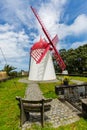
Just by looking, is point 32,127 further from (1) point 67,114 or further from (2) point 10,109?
(2) point 10,109

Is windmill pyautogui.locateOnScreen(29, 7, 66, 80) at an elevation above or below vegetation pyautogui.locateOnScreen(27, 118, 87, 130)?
above

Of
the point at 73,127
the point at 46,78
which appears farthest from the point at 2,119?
the point at 46,78

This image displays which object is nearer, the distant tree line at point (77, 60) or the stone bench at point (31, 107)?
the stone bench at point (31, 107)

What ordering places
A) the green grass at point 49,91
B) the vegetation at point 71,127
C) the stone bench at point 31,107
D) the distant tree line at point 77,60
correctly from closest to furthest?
the vegetation at point 71,127 → the stone bench at point 31,107 → the green grass at point 49,91 → the distant tree line at point 77,60

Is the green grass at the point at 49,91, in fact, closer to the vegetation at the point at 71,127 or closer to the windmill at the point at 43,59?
the vegetation at the point at 71,127

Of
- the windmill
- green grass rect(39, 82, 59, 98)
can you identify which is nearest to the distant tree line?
the windmill

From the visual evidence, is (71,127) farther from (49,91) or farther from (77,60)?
(77,60)

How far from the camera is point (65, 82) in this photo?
22.0 m

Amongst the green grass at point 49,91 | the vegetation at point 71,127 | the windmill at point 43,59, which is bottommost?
the vegetation at point 71,127

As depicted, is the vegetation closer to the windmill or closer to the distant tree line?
the windmill

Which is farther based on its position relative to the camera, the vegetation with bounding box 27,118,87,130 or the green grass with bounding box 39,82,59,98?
the green grass with bounding box 39,82,59,98

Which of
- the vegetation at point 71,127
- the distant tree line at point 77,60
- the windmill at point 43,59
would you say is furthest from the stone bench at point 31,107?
the distant tree line at point 77,60

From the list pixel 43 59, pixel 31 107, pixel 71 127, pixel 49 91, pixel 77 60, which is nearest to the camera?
pixel 71 127

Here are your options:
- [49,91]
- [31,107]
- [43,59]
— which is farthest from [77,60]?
[31,107]
